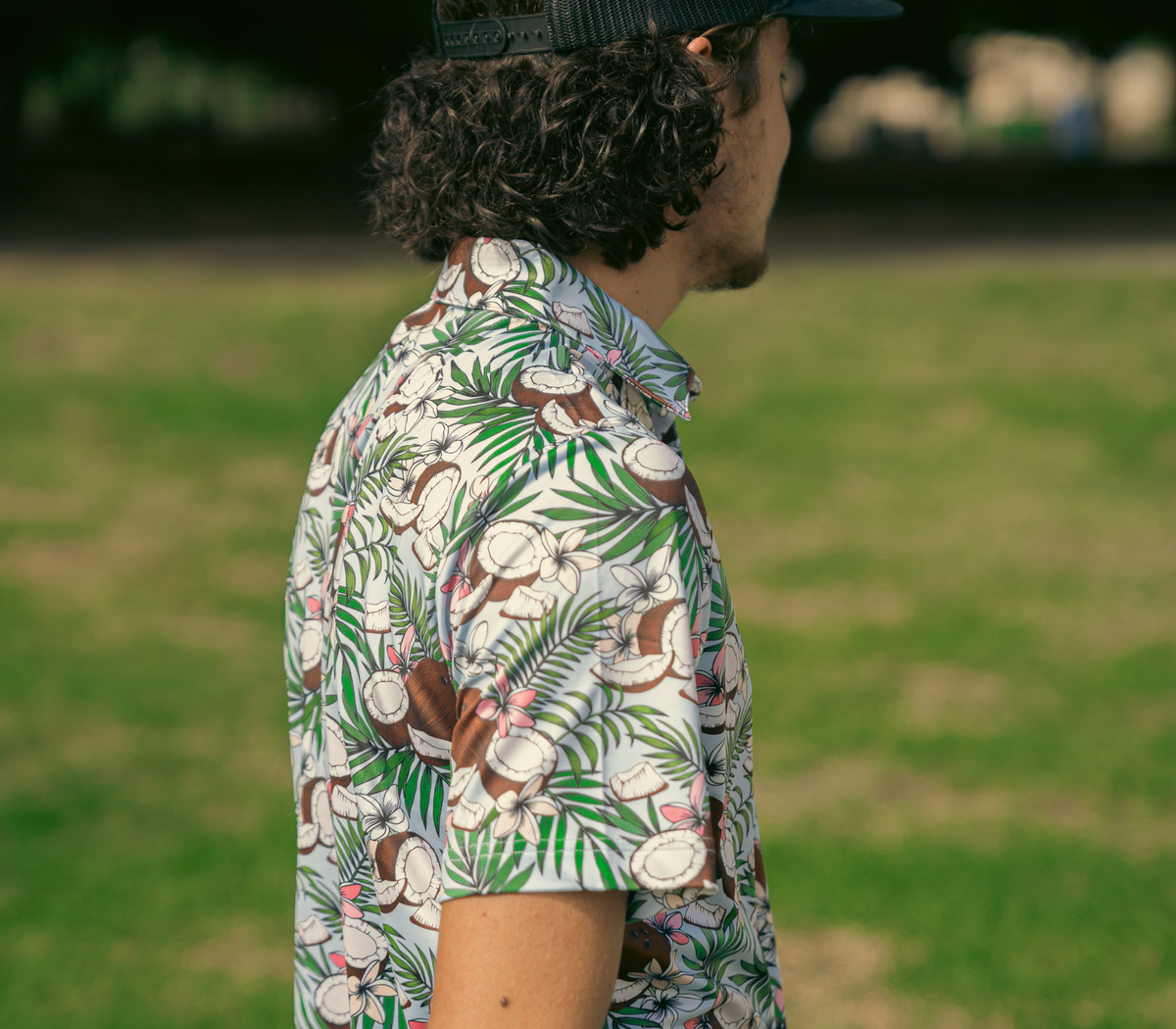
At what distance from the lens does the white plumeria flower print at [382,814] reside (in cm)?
131

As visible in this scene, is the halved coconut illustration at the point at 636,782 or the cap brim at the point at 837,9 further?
the cap brim at the point at 837,9

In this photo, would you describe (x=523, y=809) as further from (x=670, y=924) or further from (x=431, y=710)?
(x=670, y=924)

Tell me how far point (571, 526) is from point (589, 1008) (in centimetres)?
42

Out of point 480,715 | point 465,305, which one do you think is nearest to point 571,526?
point 480,715

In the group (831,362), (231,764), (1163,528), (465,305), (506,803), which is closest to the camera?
(506,803)

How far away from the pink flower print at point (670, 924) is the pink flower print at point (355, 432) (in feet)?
1.87

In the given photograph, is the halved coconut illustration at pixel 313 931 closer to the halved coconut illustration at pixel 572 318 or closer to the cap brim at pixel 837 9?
the halved coconut illustration at pixel 572 318

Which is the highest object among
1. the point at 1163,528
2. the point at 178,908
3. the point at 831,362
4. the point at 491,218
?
the point at 491,218

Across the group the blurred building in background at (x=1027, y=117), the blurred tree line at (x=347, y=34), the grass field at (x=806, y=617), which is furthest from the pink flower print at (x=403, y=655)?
the blurred building in background at (x=1027, y=117)

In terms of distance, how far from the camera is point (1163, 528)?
790 centimetres

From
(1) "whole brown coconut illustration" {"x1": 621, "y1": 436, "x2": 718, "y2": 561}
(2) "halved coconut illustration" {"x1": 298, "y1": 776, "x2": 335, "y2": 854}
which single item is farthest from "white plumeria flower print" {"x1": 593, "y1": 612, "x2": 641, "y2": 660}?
(2) "halved coconut illustration" {"x1": 298, "y1": 776, "x2": 335, "y2": 854}

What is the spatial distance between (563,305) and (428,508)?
0.30 metres

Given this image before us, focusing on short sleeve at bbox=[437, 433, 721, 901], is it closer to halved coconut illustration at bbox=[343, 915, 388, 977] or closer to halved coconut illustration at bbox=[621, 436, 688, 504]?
halved coconut illustration at bbox=[621, 436, 688, 504]

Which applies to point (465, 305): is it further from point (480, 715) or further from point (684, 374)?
point (480, 715)
